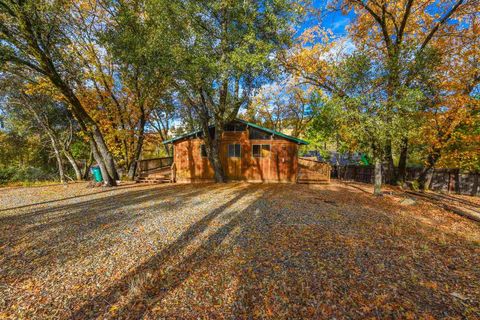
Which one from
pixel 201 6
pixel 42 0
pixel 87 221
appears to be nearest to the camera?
pixel 87 221

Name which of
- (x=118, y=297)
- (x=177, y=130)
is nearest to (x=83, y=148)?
(x=177, y=130)

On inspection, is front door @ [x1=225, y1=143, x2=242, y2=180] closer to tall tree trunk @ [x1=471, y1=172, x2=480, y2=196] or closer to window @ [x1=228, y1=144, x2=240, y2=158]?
window @ [x1=228, y1=144, x2=240, y2=158]

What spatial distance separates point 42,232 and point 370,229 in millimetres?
7652

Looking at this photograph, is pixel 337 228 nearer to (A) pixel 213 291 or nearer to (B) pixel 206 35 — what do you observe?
(A) pixel 213 291

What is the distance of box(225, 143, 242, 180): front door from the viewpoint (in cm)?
1258

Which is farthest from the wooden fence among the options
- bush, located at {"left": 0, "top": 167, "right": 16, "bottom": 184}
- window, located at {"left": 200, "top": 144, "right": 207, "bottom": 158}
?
bush, located at {"left": 0, "top": 167, "right": 16, "bottom": 184}

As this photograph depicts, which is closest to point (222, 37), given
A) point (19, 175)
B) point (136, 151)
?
point (136, 151)

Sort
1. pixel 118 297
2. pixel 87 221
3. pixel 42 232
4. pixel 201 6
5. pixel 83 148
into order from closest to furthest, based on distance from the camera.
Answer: pixel 118 297 → pixel 42 232 → pixel 87 221 → pixel 201 6 → pixel 83 148

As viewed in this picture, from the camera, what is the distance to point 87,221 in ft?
16.9

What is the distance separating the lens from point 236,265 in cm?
321

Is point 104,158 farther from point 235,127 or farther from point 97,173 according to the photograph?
point 235,127

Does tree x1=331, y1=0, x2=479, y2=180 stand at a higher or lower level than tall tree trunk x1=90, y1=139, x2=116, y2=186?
higher

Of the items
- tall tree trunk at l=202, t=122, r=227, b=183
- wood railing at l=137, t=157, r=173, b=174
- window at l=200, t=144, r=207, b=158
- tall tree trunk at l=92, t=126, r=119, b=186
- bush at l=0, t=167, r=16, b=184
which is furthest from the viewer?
wood railing at l=137, t=157, r=173, b=174

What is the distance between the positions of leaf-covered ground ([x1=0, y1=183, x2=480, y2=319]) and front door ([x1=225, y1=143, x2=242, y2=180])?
6.72 metres
